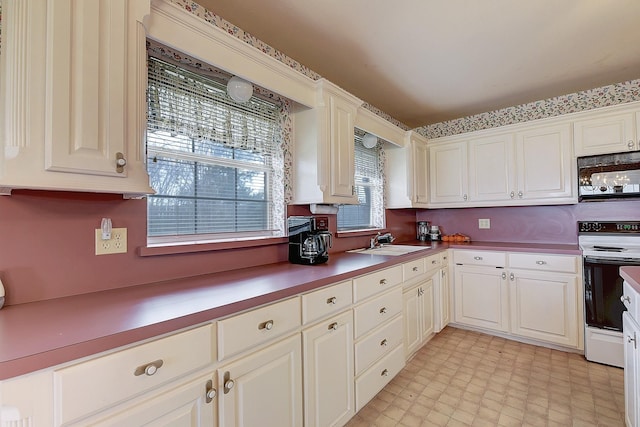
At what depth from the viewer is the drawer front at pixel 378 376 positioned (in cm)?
177

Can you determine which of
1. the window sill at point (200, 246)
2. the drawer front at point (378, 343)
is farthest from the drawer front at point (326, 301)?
the window sill at point (200, 246)

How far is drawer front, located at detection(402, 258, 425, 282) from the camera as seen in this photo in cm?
230

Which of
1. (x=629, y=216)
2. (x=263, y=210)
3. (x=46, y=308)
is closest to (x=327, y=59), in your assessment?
(x=263, y=210)

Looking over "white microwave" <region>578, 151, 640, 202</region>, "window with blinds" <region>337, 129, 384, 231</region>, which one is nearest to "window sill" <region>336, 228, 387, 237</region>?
"window with blinds" <region>337, 129, 384, 231</region>

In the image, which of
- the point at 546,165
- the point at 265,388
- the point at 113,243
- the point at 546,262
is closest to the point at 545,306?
the point at 546,262

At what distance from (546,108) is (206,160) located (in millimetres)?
3536

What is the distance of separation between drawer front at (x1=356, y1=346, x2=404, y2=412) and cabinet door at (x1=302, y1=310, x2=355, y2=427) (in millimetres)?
91

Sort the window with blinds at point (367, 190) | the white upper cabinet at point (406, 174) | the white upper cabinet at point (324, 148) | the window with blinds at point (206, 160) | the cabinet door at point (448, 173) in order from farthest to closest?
the cabinet door at point (448, 173) → the white upper cabinet at point (406, 174) → the window with blinds at point (367, 190) → the white upper cabinet at point (324, 148) → the window with blinds at point (206, 160)

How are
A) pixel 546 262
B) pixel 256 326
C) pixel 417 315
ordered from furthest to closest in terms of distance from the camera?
1. pixel 546 262
2. pixel 417 315
3. pixel 256 326

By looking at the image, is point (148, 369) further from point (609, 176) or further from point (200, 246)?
point (609, 176)

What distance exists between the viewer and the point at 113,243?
4.21 ft

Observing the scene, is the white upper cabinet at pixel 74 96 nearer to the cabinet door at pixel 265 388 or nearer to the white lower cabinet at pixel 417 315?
the cabinet door at pixel 265 388

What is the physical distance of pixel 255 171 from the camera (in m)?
2.00

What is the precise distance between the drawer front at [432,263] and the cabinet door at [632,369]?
132 cm
